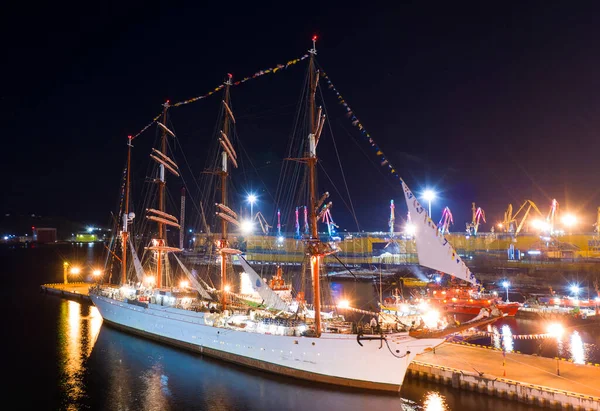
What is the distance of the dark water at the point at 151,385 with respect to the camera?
21.2m

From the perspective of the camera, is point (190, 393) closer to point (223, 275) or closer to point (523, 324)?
point (223, 275)

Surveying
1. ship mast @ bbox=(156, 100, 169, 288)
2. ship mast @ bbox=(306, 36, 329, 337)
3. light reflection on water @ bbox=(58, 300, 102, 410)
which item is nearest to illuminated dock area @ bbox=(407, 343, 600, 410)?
ship mast @ bbox=(306, 36, 329, 337)

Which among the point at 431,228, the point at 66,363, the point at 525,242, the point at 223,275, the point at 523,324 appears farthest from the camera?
the point at 525,242

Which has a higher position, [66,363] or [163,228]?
[163,228]

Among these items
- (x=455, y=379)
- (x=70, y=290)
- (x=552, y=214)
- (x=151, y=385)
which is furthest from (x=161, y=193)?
(x=552, y=214)

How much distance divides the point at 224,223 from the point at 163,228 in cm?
1161

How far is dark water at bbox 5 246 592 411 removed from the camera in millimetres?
21188

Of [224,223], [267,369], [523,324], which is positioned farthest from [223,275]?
[523,324]

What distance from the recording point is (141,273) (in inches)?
1699

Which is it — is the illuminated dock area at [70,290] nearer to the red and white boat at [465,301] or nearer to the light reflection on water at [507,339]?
the red and white boat at [465,301]

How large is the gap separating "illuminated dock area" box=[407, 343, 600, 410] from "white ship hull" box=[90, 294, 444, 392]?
164cm

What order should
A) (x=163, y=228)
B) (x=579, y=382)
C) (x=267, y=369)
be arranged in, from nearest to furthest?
(x=579, y=382) → (x=267, y=369) → (x=163, y=228)

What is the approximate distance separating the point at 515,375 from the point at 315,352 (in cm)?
992

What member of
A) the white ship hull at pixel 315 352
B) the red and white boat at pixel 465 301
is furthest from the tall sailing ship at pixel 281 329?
the red and white boat at pixel 465 301
